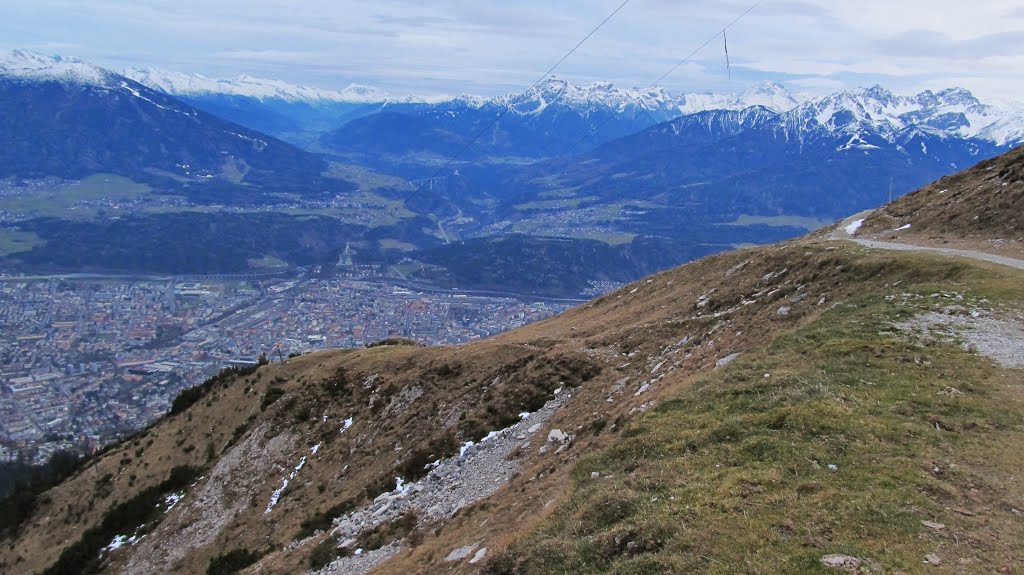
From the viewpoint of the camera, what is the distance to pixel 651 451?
1756cm

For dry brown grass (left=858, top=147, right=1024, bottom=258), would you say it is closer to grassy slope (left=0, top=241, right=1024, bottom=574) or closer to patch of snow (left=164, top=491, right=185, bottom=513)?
grassy slope (left=0, top=241, right=1024, bottom=574)

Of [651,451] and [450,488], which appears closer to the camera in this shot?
[651,451]

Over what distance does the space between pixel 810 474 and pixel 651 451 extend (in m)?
4.47

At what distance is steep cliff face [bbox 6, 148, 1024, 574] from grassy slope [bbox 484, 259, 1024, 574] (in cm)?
6

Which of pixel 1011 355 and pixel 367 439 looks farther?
pixel 367 439

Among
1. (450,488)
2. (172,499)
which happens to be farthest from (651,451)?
(172,499)

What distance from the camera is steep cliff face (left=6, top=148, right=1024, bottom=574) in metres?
12.8

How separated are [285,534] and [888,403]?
26.2m

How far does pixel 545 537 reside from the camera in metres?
14.7

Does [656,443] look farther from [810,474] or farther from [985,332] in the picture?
[985,332]

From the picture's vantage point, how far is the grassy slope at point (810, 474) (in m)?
11.7

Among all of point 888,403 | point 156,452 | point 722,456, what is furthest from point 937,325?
point 156,452

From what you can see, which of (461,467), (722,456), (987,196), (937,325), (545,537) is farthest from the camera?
(987,196)

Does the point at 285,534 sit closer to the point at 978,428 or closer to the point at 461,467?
the point at 461,467
